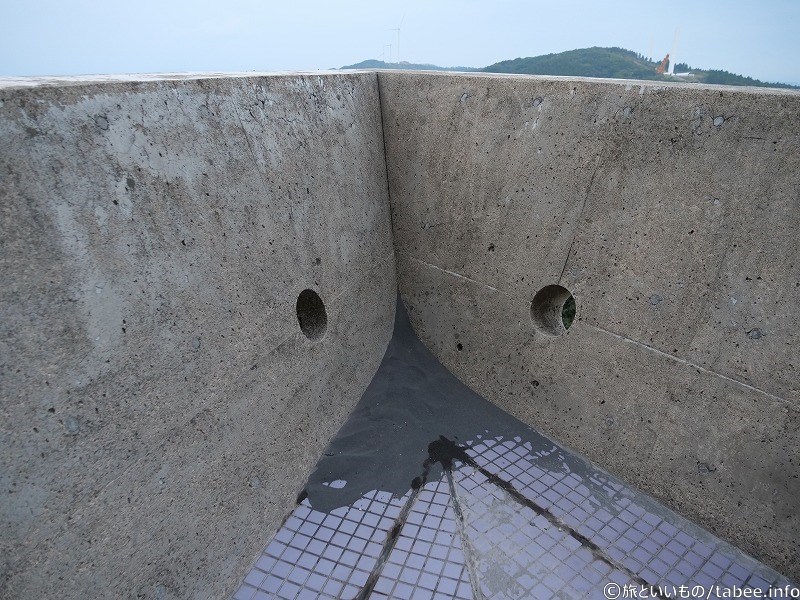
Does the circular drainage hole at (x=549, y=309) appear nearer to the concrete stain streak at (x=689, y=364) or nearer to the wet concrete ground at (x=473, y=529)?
the concrete stain streak at (x=689, y=364)

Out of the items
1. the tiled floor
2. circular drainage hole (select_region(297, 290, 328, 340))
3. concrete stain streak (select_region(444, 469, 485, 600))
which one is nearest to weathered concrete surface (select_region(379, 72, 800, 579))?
the tiled floor

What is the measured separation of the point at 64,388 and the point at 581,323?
117 inches

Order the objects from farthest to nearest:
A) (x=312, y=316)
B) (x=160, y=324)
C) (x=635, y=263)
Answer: (x=312, y=316) → (x=635, y=263) → (x=160, y=324)

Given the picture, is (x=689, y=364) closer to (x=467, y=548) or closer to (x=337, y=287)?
(x=467, y=548)

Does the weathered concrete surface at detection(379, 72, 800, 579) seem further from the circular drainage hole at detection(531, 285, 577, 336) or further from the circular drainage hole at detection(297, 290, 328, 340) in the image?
the circular drainage hole at detection(297, 290, 328, 340)

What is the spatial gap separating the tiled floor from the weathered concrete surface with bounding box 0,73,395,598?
0.37 meters

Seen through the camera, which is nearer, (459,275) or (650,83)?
(650,83)

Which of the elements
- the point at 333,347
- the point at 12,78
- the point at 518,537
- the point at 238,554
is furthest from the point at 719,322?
the point at 12,78

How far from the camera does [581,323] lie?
137 inches

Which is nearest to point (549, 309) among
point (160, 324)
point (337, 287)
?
point (337, 287)

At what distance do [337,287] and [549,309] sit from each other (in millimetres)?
1629

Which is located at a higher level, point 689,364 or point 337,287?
point 337,287

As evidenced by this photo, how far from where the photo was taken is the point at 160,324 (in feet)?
7.84

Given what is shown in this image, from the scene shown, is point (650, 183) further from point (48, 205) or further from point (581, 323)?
point (48, 205)
